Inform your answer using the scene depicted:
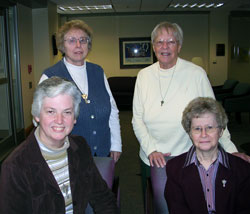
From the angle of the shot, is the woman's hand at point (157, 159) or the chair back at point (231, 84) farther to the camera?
the chair back at point (231, 84)

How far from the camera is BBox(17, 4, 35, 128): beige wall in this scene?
243 inches

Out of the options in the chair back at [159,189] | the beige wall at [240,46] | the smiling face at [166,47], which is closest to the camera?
the chair back at [159,189]

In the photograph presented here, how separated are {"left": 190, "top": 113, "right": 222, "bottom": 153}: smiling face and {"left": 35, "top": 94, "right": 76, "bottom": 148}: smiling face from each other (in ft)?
2.42

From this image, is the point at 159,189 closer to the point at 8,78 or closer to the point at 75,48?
the point at 75,48

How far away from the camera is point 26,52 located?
6.55m

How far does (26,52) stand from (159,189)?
5.58 m

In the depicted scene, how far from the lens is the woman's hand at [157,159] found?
1911mm

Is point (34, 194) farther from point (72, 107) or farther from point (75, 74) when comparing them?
point (75, 74)

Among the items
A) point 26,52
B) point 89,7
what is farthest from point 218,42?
point 26,52

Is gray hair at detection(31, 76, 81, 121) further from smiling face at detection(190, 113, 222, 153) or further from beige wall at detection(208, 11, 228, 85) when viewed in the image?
beige wall at detection(208, 11, 228, 85)

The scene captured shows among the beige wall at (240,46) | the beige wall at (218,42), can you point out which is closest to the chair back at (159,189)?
the beige wall at (218,42)

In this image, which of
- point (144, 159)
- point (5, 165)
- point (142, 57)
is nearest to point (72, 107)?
point (5, 165)

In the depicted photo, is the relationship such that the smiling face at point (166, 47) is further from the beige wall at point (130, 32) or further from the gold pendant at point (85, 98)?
the beige wall at point (130, 32)

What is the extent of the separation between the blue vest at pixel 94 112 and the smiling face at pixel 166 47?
1.70ft
